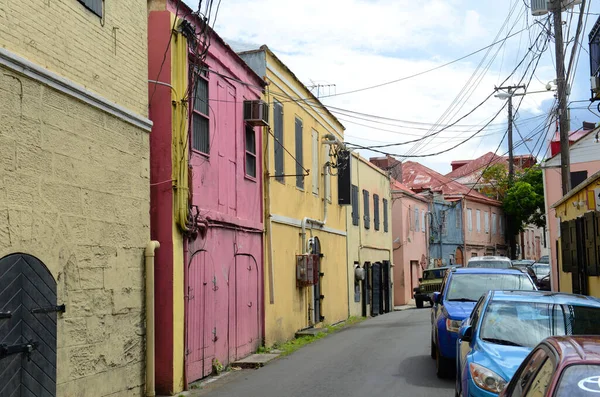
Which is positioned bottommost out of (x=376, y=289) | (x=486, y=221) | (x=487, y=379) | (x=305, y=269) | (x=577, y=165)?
(x=376, y=289)

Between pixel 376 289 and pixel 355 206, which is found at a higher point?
pixel 355 206

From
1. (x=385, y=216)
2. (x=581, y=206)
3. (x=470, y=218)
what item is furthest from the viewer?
(x=470, y=218)

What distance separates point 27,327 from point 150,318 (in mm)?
2930

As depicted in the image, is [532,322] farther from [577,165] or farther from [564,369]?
[577,165]

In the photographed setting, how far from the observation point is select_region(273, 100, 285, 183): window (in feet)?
58.6

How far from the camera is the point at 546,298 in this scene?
8250 mm

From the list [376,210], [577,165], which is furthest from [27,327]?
[577,165]

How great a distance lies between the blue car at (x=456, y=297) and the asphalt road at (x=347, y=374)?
1.43ft

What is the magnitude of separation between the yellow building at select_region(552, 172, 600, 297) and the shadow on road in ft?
14.9

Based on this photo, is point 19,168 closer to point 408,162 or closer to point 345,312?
point 345,312

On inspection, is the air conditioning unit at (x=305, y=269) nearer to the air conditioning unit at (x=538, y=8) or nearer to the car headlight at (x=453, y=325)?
the car headlight at (x=453, y=325)

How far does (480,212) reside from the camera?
5412 cm

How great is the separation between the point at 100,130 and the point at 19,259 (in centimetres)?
233

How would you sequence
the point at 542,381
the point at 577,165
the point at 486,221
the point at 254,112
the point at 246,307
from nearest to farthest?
the point at 542,381, the point at 246,307, the point at 254,112, the point at 577,165, the point at 486,221
